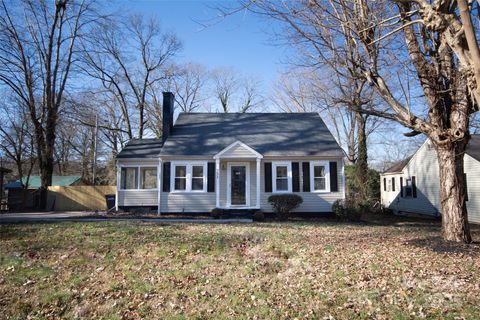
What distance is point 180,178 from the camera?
52.8 feet

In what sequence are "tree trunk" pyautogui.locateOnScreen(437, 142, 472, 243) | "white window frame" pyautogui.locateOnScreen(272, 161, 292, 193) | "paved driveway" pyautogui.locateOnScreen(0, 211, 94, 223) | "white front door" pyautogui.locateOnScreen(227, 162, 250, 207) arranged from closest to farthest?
"tree trunk" pyautogui.locateOnScreen(437, 142, 472, 243), "paved driveway" pyautogui.locateOnScreen(0, 211, 94, 223), "white window frame" pyautogui.locateOnScreen(272, 161, 292, 193), "white front door" pyautogui.locateOnScreen(227, 162, 250, 207)

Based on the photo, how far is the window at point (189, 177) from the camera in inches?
627

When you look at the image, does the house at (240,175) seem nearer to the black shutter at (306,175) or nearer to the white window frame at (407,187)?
the black shutter at (306,175)

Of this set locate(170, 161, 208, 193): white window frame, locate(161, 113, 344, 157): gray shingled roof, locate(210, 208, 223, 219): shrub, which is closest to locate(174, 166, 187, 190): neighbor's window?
locate(170, 161, 208, 193): white window frame

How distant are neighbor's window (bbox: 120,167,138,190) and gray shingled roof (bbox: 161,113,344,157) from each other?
8.42 feet

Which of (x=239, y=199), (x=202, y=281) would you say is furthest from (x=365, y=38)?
(x=239, y=199)

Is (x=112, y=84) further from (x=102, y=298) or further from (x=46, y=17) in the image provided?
(x=102, y=298)

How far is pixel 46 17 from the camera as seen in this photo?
21.7 m

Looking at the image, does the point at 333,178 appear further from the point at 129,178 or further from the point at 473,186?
the point at 129,178

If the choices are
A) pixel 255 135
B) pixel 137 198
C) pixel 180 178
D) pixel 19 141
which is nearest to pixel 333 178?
pixel 255 135

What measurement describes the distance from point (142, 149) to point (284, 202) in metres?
8.60

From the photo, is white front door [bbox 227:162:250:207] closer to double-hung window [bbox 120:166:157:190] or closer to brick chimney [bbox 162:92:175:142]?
brick chimney [bbox 162:92:175:142]

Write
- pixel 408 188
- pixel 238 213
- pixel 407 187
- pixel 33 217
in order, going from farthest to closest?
pixel 407 187
pixel 408 188
pixel 238 213
pixel 33 217

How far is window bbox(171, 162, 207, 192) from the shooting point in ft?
52.3
